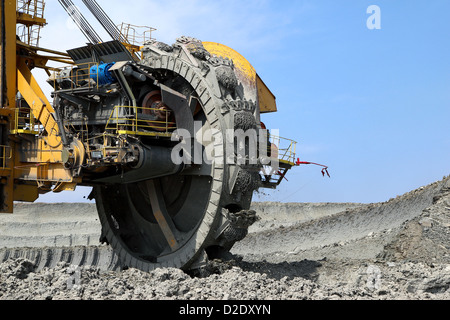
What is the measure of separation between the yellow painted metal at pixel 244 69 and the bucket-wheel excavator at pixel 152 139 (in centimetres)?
4

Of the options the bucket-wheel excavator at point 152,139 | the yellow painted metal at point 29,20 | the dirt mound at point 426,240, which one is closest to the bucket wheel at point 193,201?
the bucket-wheel excavator at point 152,139

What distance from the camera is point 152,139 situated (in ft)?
51.5

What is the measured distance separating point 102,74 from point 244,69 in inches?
149

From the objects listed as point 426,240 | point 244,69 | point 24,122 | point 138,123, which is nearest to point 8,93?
point 24,122

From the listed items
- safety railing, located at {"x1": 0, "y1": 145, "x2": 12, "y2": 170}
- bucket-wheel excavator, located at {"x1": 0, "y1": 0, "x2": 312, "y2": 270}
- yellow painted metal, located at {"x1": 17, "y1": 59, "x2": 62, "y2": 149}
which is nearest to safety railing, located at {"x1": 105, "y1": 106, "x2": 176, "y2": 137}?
bucket-wheel excavator, located at {"x1": 0, "y1": 0, "x2": 312, "y2": 270}

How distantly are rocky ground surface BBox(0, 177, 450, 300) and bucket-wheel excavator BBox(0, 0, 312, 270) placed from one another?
1.31m

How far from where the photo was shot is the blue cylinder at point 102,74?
1636 centimetres

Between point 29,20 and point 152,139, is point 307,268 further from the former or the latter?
point 29,20

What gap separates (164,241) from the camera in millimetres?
17969

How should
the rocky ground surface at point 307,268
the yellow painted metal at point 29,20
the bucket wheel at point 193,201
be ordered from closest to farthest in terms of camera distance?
the rocky ground surface at point 307,268 → the bucket wheel at point 193,201 → the yellow painted metal at point 29,20

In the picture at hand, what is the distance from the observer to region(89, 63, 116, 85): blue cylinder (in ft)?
53.7

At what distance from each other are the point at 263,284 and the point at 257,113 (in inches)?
199

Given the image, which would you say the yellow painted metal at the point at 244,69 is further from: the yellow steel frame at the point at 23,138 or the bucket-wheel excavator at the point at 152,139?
the yellow steel frame at the point at 23,138
